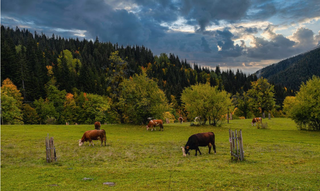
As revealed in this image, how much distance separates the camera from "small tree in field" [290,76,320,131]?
41.0m

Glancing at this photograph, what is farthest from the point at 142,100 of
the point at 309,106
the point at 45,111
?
the point at 45,111

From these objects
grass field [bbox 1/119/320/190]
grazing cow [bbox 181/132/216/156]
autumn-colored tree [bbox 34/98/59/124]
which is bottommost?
grass field [bbox 1/119/320/190]

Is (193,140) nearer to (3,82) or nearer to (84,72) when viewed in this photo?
(3,82)

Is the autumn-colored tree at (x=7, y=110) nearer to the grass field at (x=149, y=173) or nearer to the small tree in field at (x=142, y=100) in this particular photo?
the small tree in field at (x=142, y=100)

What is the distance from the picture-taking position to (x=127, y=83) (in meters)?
50.7

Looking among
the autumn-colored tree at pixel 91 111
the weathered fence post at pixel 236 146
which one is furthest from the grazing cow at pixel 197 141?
the autumn-colored tree at pixel 91 111

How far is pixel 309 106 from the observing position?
135 feet

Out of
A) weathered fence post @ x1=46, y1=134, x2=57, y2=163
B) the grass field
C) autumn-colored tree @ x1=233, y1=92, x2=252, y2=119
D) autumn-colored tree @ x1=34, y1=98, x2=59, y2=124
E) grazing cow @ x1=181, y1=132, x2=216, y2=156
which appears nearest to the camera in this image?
the grass field

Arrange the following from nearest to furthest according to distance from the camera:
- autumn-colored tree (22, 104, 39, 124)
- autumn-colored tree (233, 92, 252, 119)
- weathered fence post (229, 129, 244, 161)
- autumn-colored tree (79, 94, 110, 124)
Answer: weathered fence post (229, 129, 244, 161) < autumn-colored tree (233, 92, 252, 119) < autumn-colored tree (22, 104, 39, 124) < autumn-colored tree (79, 94, 110, 124)

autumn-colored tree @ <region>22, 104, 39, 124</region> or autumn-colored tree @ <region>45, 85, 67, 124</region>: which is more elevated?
autumn-colored tree @ <region>45, 85, 67, 124</region>

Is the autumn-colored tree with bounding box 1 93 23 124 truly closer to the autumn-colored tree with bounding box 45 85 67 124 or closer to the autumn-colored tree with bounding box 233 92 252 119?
the autumn-colored tree with bounding box 45 85 67 124

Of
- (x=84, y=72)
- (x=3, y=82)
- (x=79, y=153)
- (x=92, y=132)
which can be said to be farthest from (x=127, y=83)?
(x=84, y=72)

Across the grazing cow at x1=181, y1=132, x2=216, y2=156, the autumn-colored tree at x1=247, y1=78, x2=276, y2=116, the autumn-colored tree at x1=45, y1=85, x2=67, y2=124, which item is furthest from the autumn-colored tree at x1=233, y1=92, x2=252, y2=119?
the autumn-colored tree at x1=45, y1=85, x2=67, y2=124

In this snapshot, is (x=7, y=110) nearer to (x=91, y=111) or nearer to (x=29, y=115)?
(x=29, y=115)
